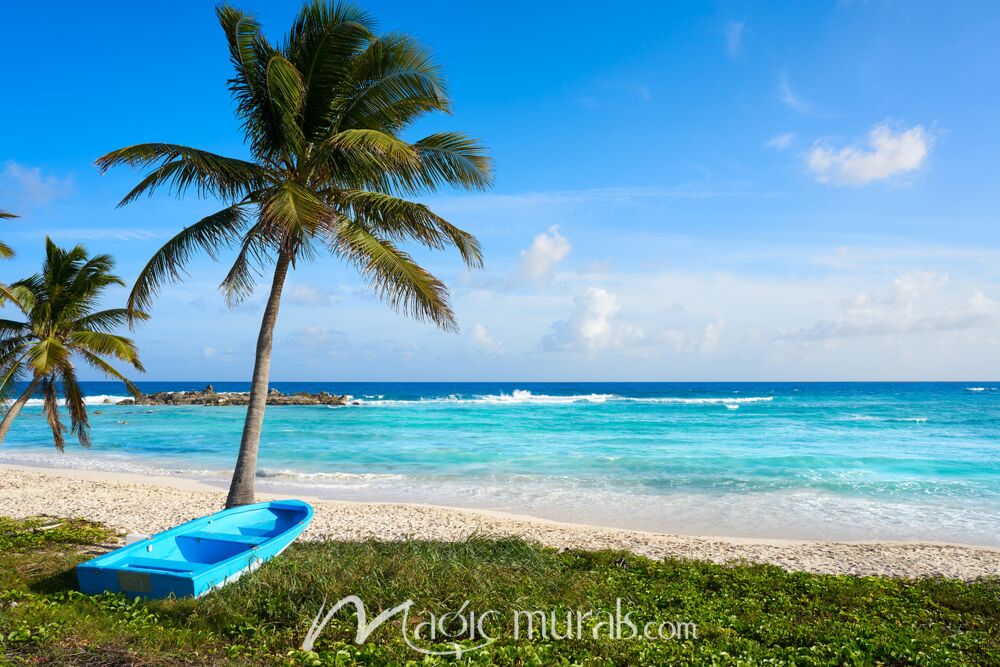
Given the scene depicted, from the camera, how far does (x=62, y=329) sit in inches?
517

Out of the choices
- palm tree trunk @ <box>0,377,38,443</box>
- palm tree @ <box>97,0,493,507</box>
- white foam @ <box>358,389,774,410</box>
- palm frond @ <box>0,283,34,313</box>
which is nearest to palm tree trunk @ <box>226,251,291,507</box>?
palm tree @ <box>97,0,493,507</box>

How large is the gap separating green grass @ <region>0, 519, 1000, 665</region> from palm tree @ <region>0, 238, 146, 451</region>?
533 centimetres

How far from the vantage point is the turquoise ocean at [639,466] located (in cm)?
1341

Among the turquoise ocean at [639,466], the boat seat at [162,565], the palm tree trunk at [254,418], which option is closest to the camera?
the boat seat at [162,565]

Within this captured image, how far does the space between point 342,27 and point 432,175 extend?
2.58 metres

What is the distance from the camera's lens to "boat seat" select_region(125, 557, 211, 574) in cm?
593

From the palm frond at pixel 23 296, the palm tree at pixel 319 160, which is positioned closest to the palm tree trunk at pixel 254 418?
the palm tree at pixel 319 160

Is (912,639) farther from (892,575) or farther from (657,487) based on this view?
(657,487)

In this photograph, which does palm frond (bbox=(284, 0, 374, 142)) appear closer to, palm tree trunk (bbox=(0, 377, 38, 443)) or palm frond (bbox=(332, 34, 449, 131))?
palm frond (bbox=(332, 34, 449, 131))

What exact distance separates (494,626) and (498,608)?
308 millimetres

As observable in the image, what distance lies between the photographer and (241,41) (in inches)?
364

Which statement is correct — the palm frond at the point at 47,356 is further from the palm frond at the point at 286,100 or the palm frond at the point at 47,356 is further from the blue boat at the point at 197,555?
the palm frond at the point at 286,100

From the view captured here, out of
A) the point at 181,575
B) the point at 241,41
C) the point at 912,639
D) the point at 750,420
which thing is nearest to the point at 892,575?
the point at 912,639

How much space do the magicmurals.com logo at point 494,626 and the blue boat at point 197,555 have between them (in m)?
1.37
